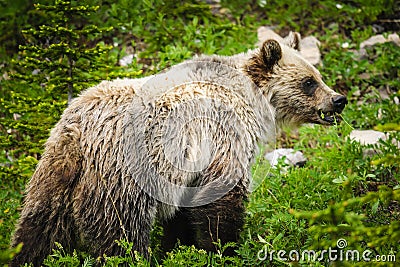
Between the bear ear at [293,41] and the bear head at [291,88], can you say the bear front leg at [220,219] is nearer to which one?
the bear head at [291,88]

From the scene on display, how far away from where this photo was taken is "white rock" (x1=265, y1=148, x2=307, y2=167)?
21.2 ft

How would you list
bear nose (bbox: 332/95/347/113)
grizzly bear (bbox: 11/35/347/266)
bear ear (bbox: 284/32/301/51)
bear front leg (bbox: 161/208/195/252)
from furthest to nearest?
bear ear (bbox: 284/32/301/51)
bear nose (bbox: 332/95/347/113)
bear front leg (bbox: 161/208/195/252)
grizzly bear (bbox: 11/35/347/266)

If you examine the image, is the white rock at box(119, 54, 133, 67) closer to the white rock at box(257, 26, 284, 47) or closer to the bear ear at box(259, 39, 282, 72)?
the white rock at box(257, 26, 284, 47)

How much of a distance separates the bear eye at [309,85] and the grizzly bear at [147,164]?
0.52 m

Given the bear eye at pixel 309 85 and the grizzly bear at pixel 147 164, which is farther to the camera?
the bear eye at pixel 309 85

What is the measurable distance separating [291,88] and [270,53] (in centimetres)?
43

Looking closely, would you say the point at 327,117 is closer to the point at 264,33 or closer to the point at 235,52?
the point at 235,52

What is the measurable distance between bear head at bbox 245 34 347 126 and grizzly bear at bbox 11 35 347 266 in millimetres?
173

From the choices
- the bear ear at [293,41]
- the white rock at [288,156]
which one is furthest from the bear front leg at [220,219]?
the white rock at [288,156]

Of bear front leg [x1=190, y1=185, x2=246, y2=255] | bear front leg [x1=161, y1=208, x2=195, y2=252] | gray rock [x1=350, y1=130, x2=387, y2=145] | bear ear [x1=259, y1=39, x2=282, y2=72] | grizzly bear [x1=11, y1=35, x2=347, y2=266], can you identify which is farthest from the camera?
gray rock [x1=350, y1=130, x2=387, y2=145]

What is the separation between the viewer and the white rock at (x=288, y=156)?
6475mm

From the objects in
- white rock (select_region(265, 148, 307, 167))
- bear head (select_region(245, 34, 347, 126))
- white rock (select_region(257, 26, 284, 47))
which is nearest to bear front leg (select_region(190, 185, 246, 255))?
bear head (select_region(245, 34, 347, 126))

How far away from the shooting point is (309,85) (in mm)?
4973

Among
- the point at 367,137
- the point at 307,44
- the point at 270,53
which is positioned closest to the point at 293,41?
the point at 270,53
